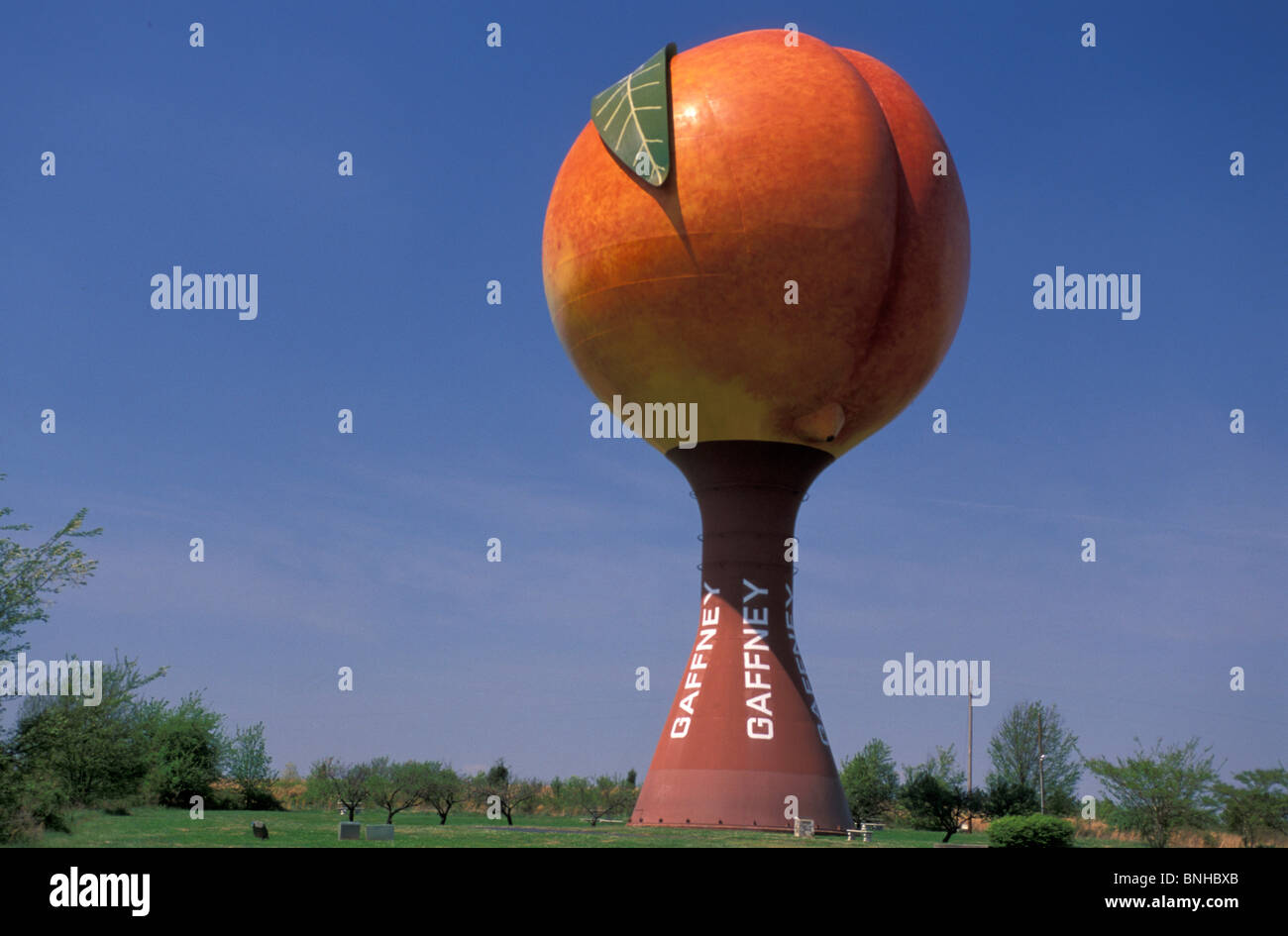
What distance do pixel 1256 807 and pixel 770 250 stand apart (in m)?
15.7

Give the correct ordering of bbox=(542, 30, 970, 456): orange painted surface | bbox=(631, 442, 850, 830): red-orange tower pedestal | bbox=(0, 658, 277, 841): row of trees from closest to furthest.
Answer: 1. bbox=(0, 658, 277, 841): row of trees
2. bbox=(542, 30, 970, 456): orange painted surface
3. bbox=(631, 442, 850, 830): red-orange tower pedestal

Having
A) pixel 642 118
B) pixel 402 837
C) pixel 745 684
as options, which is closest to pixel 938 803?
pixel 745 684

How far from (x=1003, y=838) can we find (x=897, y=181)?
1308 centimetres

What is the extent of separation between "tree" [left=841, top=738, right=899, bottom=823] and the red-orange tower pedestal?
1307 cm

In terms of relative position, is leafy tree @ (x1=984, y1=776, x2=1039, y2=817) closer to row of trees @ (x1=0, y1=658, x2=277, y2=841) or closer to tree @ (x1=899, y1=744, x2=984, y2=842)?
tree @ (x1=899, y1=744, x2=984, y2=842)

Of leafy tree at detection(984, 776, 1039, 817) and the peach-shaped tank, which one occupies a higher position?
the peach-shaped tank

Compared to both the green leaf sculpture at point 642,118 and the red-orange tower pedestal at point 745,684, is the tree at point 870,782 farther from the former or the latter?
the green leaf sculpture at point 642,118

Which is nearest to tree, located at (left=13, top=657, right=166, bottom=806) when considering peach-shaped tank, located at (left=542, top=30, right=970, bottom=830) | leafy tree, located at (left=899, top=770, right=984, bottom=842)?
peach-shaped tank, located at (left=542, top=30, right=970, bottom=830)

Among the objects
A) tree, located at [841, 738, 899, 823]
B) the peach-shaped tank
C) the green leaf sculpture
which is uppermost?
the green leaf sculpture

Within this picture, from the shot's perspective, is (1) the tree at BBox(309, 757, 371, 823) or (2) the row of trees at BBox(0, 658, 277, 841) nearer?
(2) the row of trees at BBox(0, 658, 277, 841)

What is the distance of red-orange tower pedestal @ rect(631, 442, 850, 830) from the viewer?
2545 centimetres

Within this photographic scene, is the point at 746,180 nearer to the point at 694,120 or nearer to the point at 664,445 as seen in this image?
the point at 694,120
